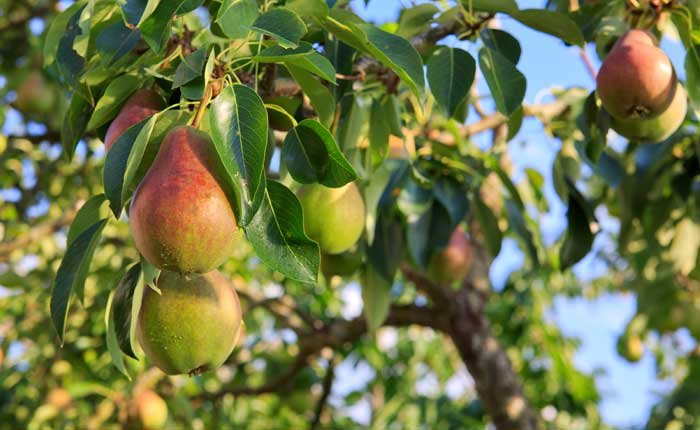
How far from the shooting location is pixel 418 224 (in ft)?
6.15

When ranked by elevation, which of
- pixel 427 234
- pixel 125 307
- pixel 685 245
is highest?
pixel 125 307

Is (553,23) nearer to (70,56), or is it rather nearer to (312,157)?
(312,157)

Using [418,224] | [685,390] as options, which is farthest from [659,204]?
[685,390]

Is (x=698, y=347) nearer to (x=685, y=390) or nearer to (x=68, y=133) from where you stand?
(x=685, y=390)

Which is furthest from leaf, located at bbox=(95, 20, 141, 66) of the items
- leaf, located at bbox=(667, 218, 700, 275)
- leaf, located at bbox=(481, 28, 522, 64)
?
leaf, located at bbox=(667, 218, 700, 275)

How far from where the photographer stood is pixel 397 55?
114 cm

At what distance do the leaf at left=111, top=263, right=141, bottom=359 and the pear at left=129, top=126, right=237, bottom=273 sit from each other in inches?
5.8

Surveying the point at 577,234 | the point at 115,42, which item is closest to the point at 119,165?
the point at 115,42

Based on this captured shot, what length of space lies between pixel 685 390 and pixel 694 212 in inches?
48.5

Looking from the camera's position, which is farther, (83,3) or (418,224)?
(418,224)

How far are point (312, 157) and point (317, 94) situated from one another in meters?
0.15

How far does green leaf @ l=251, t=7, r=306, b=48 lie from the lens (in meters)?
1.01

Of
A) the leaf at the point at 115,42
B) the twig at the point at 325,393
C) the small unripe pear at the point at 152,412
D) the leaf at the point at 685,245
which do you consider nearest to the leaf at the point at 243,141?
the leaf at the point at 115,42

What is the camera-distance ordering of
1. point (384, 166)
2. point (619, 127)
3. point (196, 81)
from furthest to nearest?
point (384, 166)
point (619, 127)
point (196, 81)
